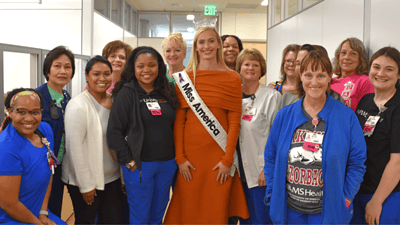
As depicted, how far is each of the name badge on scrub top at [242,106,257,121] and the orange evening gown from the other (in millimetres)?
124

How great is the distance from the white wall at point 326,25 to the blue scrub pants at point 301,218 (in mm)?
2024

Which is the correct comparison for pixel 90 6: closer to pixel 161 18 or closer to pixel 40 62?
pixel 40 62

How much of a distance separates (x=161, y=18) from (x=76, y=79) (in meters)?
6.09

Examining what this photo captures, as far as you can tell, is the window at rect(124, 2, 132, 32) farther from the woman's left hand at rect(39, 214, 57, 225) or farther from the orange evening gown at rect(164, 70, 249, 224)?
the woman's left hand at rect(39, 214, 57, 225)

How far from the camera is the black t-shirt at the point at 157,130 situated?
Answer: 1957mm

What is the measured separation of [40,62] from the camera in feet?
8.45


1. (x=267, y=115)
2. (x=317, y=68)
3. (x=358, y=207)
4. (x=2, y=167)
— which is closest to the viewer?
(x=2, y=167)

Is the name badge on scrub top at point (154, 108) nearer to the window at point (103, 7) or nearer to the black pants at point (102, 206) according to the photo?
the black pants at point (102, 206)

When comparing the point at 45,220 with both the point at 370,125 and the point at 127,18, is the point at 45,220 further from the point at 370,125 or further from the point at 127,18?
the point at 127,18

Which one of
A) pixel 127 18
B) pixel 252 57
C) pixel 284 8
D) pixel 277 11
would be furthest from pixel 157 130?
pixel 127 18

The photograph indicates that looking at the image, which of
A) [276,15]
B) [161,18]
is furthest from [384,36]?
[161,18]

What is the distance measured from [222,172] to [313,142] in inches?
27.4

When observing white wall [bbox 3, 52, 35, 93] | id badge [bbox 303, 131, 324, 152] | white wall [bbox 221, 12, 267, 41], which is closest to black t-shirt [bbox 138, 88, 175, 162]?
id badge [bbox 303, 131, 324, 152]

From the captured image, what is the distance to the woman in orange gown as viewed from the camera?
6.69 feet
